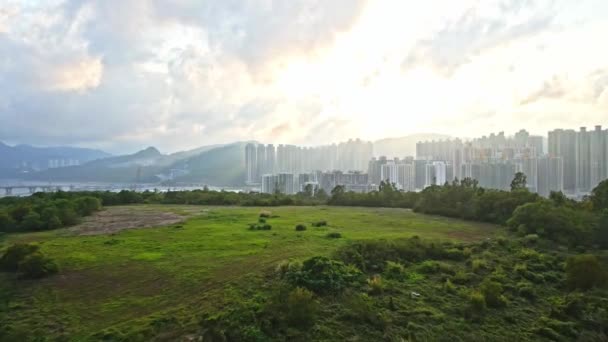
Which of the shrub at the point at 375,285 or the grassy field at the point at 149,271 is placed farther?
the shrub at the point at 375,285

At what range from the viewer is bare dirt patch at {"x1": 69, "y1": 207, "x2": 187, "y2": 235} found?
1063 inches

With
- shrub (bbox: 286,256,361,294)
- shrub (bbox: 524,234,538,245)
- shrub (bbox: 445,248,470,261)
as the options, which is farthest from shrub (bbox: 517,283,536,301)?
shrub (bbox: 524,234,538,245)

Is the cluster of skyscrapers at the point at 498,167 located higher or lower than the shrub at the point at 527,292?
higher

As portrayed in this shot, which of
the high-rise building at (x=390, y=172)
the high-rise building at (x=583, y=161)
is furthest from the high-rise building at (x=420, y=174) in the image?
the high-rise building at (x=583, y=161)

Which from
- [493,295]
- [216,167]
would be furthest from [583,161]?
[216,167]

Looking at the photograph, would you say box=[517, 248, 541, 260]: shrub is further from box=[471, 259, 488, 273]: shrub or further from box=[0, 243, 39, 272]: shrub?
box=[0, 243, 39, 272]: shrub

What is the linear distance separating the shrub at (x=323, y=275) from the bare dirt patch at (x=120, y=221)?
56.0 ft

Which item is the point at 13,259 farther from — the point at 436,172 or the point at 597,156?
the point at 597,156

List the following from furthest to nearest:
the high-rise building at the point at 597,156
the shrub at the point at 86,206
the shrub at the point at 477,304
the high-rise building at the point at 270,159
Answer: the high-rise building at the point at 270,159 → the high-rise building at the point at 597,156 → the shrub at the point at 86,206 → the shrub at the point at 477,304

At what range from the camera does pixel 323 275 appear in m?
14.8

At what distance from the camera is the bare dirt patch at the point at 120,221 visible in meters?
27.0

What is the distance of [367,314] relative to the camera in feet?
41.9

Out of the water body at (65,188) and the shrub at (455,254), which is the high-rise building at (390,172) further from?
the shrub at (455,254)

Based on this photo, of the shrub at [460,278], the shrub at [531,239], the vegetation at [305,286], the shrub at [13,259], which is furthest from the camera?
the shrub at [531,239]
